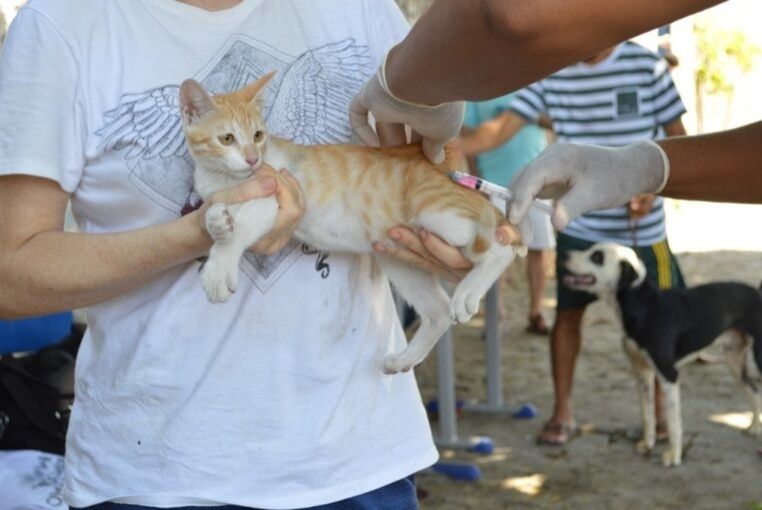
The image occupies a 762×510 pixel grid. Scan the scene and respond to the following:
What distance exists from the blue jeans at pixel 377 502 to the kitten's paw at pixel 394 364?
0.17 metres

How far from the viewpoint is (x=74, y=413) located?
1575mm

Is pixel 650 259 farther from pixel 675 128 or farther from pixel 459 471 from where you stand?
pixel 459 471

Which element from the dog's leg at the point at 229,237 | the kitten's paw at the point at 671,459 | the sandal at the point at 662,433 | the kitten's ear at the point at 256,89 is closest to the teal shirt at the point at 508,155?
the sandal at the point at 662,433

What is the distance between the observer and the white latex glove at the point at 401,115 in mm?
1500

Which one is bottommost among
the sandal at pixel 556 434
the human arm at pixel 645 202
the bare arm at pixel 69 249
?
the sandal at pixel 556 434

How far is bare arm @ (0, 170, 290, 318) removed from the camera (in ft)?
4.71

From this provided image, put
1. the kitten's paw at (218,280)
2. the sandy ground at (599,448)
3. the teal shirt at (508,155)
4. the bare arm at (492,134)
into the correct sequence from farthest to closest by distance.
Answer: the teal shirt at (508,155)
the bare arm at (492,134)
the sandy ground at (599,448)
the kitten's paw at (218,280)

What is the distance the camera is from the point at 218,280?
4.70 feet

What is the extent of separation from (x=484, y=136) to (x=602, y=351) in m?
1.86

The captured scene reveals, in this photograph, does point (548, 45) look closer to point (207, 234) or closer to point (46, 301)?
point (207, 234)

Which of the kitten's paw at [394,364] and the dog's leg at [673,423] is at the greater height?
the kitten's paw at [394,364]

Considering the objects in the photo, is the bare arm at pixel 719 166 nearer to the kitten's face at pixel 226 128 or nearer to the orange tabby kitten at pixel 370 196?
the orange tabby kitten at pixel 370 196

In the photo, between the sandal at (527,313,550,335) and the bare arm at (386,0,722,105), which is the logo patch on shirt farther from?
the bare arm at (386,0,722,105)

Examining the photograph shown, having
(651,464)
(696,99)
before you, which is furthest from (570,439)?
(696,99)
